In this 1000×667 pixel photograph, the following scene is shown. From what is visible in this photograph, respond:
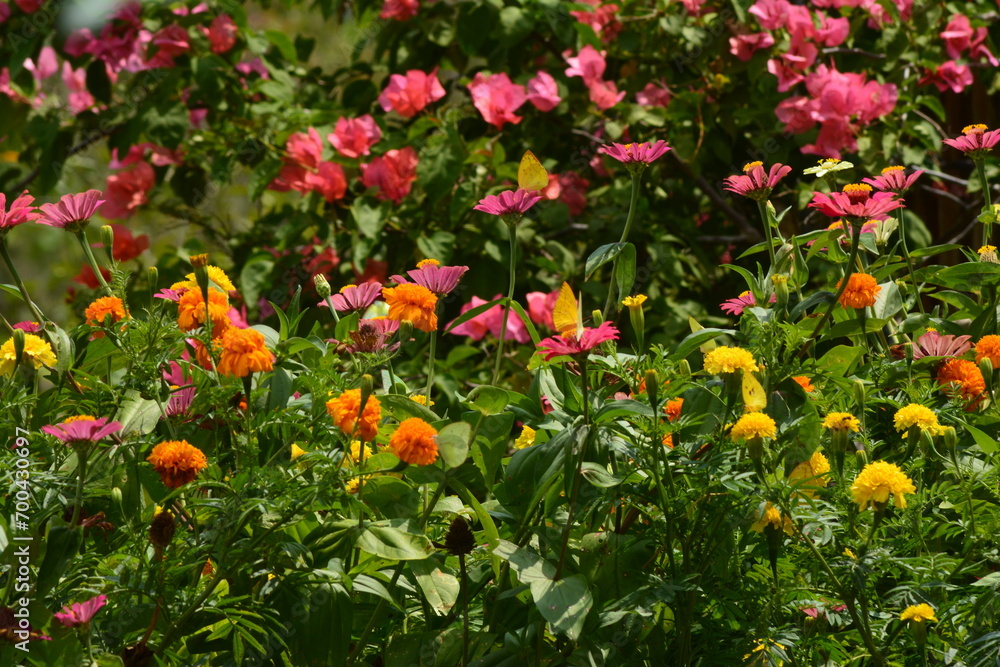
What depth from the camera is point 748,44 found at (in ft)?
7.53

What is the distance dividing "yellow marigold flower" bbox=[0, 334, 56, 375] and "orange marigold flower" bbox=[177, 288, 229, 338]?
13 cm

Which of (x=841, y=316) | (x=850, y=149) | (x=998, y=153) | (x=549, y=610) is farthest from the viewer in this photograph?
(x=998, y=153)

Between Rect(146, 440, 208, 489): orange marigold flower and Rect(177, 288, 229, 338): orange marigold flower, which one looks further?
Rect(177, 288, 229, 338): orange marigold flower

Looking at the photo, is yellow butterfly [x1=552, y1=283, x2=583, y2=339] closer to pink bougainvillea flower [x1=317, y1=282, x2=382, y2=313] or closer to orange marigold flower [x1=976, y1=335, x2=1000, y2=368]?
pink bougainvillea flower [x1=317, y1=282, x2=382, y2=313]

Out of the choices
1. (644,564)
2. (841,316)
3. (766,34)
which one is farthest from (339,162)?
(644,564)

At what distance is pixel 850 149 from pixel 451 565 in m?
1.64

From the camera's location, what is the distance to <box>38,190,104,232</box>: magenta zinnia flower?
39.9 inches

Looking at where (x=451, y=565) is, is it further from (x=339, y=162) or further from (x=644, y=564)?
(x=339, y=162)

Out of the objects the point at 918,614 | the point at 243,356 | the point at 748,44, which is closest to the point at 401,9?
the point at 748,44

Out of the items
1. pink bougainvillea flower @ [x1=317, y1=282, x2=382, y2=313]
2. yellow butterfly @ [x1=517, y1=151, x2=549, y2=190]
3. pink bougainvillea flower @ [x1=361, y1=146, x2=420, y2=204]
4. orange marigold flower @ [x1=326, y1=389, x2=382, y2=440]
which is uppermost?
yellow butterfly @ [x1=517, y1=151, x2=549, y2=190]

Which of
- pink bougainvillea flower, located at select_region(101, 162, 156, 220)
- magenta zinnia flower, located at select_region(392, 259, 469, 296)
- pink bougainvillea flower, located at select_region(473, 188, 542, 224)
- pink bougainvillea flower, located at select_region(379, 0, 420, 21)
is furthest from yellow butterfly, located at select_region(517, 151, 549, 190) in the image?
pink bougainvillea flower, located at select_region(101, 162, 156, 220)

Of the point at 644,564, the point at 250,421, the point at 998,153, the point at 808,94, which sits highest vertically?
the point at 250,421

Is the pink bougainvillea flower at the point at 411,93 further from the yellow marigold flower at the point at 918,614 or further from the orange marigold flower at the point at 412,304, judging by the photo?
the yellow marigold flower at the point at 918,614

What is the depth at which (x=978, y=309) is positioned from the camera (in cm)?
119
